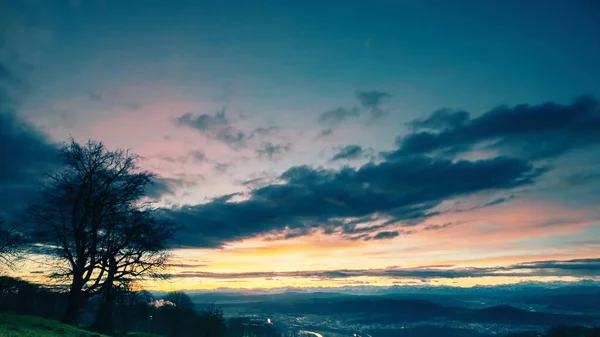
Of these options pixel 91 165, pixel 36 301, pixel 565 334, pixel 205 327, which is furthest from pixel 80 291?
pixel 565 334

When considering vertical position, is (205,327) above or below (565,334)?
above

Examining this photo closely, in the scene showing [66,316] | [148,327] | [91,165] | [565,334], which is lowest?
[565,334]

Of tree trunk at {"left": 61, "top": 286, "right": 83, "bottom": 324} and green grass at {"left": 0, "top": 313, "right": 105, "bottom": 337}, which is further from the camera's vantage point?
tree trunk at {"left": 61, "top": 286, "right": 83, "bottom": 324}

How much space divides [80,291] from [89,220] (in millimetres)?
5757

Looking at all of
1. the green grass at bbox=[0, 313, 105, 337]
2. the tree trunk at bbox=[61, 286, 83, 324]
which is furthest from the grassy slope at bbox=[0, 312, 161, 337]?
the tree trunk at bbox=[61, 286, 83, 324]

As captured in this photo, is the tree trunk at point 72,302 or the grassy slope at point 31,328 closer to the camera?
the grassy slope at point 31,328

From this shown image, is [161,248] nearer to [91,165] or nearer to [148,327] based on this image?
[91,165]

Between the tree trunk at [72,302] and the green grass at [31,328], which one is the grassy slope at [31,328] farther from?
the tree trunk at [72,302]

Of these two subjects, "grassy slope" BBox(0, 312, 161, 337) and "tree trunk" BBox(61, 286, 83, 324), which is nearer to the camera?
"grassy slope" BBox(0, 312, 161, 337)

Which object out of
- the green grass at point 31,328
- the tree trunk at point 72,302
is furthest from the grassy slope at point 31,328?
the tree trunk at point 72,302

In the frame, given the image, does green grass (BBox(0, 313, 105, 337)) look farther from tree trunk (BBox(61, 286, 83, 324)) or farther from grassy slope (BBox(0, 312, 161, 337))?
tree trunk (BBox(61, 286, 83, 324))

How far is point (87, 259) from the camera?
1059 inches

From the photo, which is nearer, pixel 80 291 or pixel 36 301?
pixel 80 291

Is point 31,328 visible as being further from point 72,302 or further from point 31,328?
→ point 72,302
